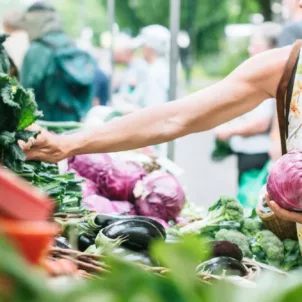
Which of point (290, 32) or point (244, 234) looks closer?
point (244, 234)

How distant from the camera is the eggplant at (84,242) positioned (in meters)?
2.36

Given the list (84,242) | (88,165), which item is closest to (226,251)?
(84,242)

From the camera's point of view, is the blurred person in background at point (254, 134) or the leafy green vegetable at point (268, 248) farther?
the blurred person in background at point (254, 134)

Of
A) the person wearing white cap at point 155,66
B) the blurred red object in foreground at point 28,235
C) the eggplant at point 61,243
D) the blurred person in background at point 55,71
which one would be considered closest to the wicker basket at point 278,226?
the eggplant at point 61,243

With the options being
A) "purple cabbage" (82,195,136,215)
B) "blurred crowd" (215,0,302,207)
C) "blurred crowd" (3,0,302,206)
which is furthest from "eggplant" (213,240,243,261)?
"blurred crowd" (215,0,302,207)

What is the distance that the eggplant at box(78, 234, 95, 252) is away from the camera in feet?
7.75

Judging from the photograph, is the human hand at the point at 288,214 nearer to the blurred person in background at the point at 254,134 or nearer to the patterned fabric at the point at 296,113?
the patterned fabric at the point at 296,113

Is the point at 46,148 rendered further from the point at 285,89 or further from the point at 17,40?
the point at 17,40

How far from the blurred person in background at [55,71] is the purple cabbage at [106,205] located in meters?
3.06

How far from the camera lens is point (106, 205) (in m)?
3.16

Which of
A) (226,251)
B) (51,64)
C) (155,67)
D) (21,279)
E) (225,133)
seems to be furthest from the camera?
(155,67)

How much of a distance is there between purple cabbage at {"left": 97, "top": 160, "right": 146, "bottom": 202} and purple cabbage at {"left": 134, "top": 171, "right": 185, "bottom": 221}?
2.1 inches

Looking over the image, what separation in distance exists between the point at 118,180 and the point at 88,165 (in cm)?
19

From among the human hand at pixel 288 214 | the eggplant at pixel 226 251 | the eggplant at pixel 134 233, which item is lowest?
the eggplant at pixel 226 251
